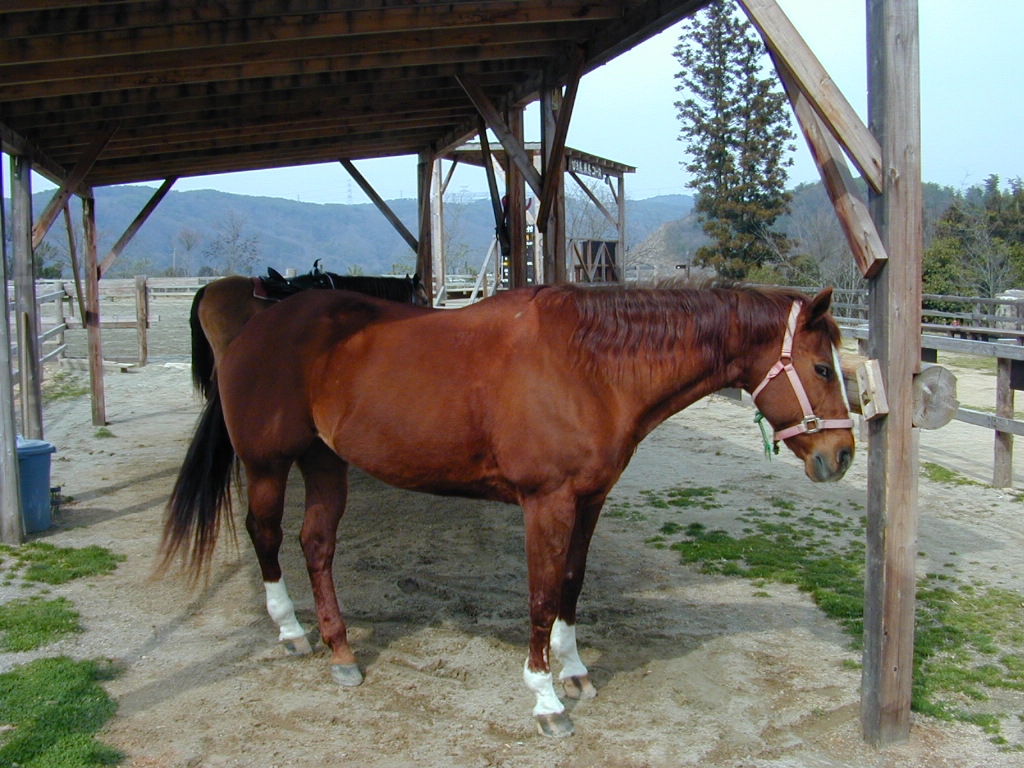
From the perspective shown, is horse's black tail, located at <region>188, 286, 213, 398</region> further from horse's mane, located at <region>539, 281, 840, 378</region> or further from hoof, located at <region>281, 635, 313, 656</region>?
horse's mane, located at <region>539, 281, 840, 378</region>

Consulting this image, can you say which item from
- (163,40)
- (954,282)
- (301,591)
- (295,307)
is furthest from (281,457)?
(954,282)

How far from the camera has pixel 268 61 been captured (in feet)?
16.8

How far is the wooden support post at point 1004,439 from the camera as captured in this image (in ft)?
21.1

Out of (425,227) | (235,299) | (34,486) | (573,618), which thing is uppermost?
(425,227)

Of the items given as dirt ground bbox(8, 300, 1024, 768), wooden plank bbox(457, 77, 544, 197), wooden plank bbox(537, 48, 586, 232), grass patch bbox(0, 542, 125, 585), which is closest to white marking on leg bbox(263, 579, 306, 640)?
dirt ground bbox(8, 300, 1024, 768)

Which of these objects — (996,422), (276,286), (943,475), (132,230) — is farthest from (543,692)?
(132,230)

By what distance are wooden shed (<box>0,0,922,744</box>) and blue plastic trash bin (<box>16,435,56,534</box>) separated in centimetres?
23

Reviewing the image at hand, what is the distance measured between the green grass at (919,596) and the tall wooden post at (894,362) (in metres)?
0.34

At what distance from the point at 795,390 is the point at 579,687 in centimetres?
150

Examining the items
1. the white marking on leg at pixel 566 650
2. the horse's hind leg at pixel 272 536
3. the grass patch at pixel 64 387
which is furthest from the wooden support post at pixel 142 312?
the white marking on leg at pixel 566 650

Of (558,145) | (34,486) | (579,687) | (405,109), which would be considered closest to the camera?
(579,687)

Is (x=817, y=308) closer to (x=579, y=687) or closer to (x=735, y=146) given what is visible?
(x=579, y=687)

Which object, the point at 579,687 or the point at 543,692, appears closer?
the point at 543,692

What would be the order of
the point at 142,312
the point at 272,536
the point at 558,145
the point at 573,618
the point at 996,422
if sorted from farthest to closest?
the point at 142,312
the point at 996,422
the point at 558,145
the point at 272,536
the point at 573,618
